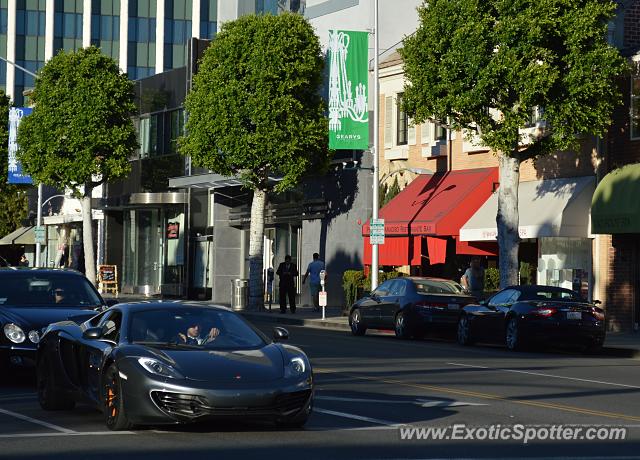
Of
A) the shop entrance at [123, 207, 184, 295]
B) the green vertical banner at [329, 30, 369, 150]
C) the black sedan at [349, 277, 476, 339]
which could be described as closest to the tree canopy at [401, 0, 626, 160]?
the black sedan at [349, 277, 476, 339]

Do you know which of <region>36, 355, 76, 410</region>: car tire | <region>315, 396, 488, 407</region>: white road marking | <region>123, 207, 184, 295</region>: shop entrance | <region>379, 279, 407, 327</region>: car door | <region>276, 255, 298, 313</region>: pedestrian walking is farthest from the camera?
<region>123, 207, 184, 295</region>: shop entrance

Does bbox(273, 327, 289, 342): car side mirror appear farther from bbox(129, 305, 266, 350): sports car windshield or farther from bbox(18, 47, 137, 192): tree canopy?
bbox(18, 47, 137, 192): tree canopy

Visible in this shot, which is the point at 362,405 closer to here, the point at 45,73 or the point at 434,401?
the point at 434,401

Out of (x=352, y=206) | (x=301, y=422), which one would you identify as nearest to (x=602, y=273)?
(x=352, y=206)

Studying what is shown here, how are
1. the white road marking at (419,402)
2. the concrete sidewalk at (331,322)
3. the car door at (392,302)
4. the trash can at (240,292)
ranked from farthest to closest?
the trash can at (240,292) → the car door at (392,302) → the concrete sidewalk at (331,322) → the white road marking at (419,402)

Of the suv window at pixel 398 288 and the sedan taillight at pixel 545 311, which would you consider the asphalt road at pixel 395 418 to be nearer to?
the sedan taillight at pixel 545 311

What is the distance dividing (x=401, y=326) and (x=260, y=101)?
545 inches

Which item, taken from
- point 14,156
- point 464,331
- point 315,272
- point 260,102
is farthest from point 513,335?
point 14,156

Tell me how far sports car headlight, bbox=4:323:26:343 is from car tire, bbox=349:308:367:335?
52.5 feet

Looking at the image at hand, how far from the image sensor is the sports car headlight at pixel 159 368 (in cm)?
1147

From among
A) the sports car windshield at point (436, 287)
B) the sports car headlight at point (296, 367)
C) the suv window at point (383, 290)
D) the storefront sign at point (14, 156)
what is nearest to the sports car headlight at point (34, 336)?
the sports car headlight at point (296, 367)

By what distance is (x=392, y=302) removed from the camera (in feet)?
99.5

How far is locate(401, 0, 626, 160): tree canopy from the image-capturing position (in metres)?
29.7

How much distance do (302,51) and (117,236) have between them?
2592cm
